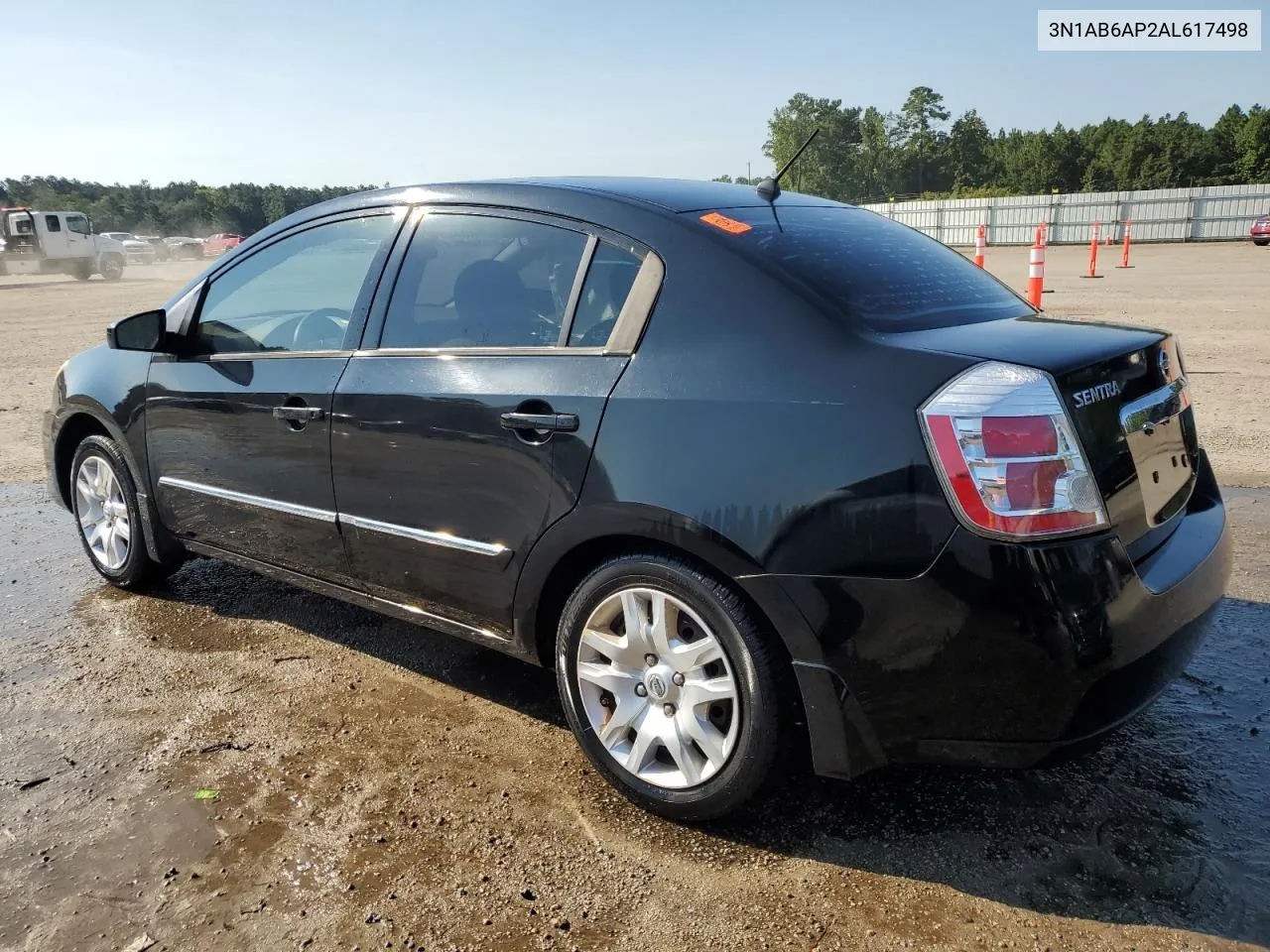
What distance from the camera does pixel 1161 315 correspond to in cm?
1299

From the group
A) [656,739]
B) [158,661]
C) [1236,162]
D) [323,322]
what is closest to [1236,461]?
[656,739]

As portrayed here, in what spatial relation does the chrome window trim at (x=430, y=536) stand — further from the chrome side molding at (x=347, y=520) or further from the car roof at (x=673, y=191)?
the car roof at (x=673, y=191)

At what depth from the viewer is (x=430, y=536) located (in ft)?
10.0

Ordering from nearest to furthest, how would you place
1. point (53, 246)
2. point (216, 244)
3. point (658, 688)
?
1. point (658, 688)
2. point (53, 246)
3. point (216, 244)

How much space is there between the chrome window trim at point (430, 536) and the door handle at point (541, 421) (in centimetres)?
37

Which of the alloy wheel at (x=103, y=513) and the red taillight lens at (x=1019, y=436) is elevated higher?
the red taillight lens at (x=1019, y=436)

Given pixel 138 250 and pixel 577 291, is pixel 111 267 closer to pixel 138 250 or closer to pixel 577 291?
pixel 138 250

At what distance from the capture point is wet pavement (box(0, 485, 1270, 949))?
2.26 metres

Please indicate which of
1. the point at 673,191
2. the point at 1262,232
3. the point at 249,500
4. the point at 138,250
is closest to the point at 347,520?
the point at 249,500

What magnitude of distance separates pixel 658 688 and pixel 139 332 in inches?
107

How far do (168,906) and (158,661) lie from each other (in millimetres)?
1624

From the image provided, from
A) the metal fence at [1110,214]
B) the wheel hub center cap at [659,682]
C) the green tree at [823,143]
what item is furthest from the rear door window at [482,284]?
the green tree at [823,143]

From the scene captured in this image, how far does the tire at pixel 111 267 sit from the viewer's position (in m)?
36.4

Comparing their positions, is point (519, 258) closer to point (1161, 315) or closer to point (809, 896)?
point (809, 896)
